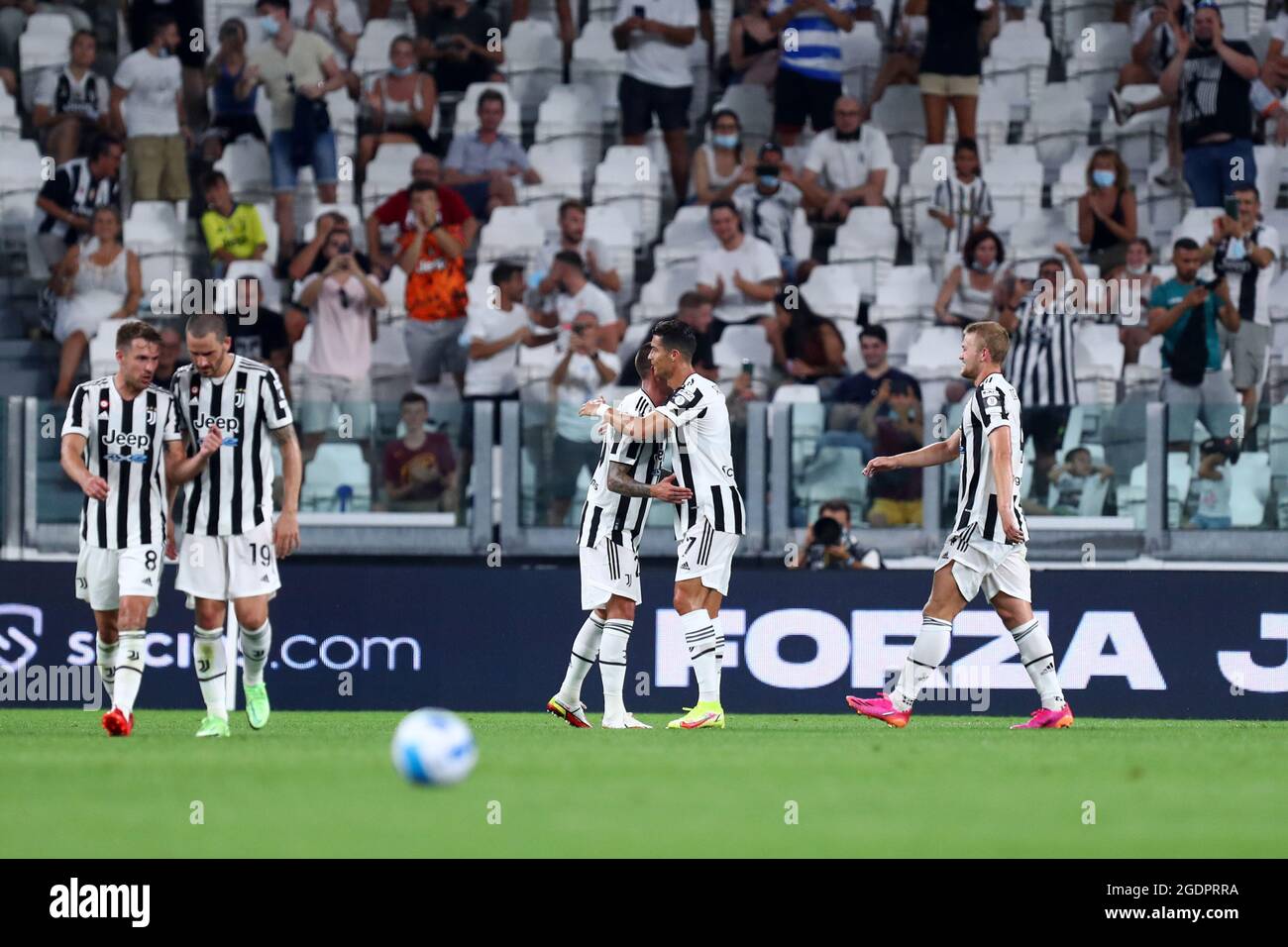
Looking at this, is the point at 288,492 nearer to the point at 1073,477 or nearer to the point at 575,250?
the point at 1073,477

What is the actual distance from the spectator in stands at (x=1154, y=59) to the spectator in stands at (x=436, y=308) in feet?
21.1

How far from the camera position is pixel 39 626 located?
13977mm

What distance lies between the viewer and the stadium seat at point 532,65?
19156 mm

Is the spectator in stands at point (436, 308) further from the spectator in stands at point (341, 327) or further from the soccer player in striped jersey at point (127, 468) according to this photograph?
the soccer player in striped jersey at point (127, 468)

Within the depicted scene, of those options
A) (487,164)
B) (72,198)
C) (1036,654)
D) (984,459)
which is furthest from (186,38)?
(1036,654)

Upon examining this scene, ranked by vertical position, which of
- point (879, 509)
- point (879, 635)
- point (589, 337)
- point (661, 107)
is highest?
point (661, 107)

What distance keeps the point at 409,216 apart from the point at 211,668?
7.88m

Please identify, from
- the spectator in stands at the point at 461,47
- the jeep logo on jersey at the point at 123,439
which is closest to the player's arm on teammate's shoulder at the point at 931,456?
the jeep logo on jersey at the point at 123,439

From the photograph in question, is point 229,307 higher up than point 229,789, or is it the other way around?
point 229,307

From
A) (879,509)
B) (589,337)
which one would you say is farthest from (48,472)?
(879,509)

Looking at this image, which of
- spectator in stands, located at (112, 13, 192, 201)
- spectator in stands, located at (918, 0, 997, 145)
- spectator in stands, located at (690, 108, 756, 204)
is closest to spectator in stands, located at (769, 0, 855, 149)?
spectator in stands, located at (690, 108, 756, 204)

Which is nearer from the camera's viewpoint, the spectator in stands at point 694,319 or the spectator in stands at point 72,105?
the spectator in stands at point 694,319

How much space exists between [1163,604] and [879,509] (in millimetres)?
2082

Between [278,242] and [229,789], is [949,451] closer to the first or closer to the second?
[229,789]
